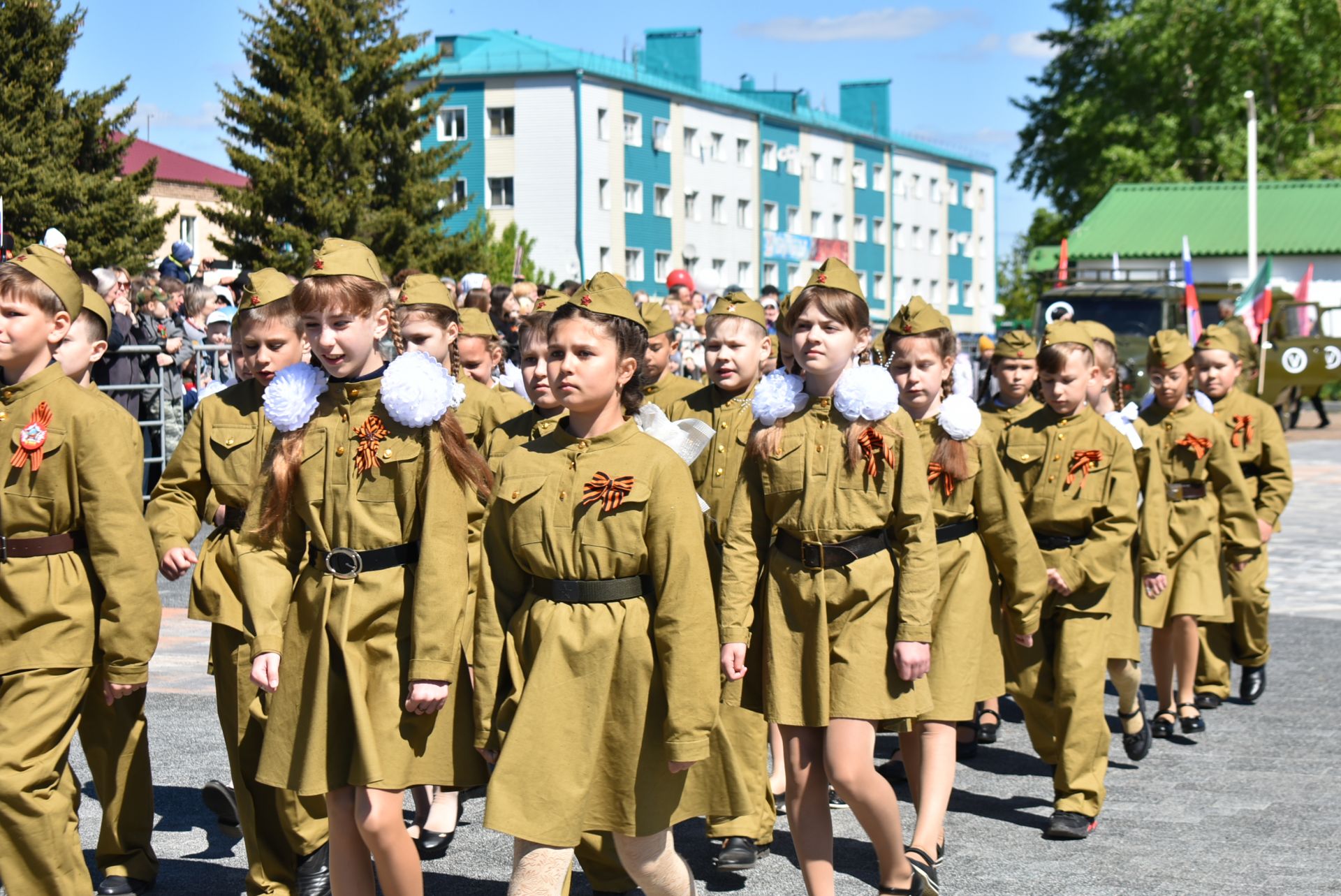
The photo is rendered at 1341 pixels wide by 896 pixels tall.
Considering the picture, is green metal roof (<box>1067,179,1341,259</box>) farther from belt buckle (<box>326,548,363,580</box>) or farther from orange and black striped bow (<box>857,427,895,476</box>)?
belt buckle (<box>326,548,363,580</box>)

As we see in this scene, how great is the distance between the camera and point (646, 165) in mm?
67875

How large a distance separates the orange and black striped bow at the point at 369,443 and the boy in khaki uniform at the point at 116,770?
1.47m

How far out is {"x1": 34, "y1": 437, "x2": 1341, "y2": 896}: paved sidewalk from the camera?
604 cm

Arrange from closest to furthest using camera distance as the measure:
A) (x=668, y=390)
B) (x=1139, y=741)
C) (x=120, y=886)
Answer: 1. (x=120, y=886)
2. (x=668, y=390)
3. (x=1139, y=741)

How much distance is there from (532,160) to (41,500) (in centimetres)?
6060

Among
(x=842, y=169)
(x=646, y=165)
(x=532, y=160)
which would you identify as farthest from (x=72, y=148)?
(x=842, y=169)

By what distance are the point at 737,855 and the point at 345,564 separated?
2.18m

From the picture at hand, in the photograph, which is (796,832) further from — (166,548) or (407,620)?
(166,548)

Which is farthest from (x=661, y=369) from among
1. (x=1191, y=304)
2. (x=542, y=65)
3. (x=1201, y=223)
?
(x=542, y=65)

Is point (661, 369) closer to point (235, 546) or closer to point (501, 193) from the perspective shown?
point (235, 546)

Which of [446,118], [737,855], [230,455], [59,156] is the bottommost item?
[737,855]

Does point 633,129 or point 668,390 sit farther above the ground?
point 633,129

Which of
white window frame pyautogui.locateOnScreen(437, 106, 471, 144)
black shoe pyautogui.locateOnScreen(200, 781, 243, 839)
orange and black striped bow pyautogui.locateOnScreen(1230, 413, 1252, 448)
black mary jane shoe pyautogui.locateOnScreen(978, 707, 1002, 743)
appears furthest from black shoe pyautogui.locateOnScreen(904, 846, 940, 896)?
white window frame pyautogui.locateOnScreen(437, 106, 471, 144)

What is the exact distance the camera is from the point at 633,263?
67.9 meters
